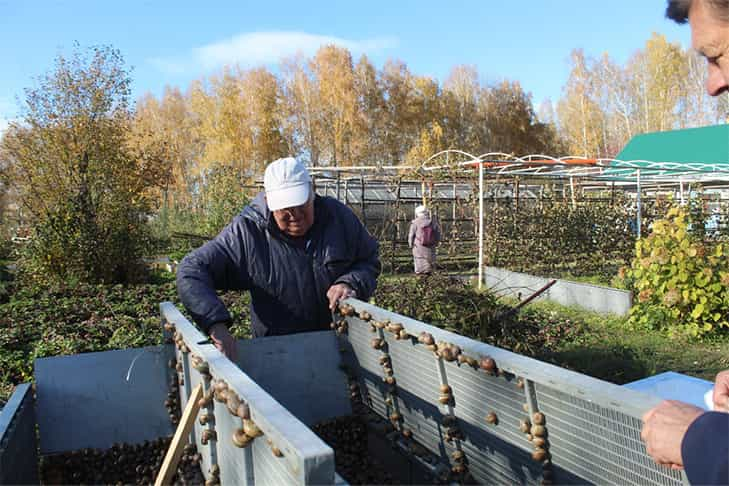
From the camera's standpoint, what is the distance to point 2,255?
1766 cm

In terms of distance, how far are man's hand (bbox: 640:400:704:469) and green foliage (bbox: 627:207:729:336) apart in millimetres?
6548

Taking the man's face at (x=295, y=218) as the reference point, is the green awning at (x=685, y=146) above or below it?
above

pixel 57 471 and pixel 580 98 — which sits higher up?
pixel 580 98

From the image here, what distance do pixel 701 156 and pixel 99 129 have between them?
25163 millimetres

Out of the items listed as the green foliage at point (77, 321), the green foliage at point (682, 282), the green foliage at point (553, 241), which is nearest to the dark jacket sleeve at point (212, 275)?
the green foliage at point (77, 321)

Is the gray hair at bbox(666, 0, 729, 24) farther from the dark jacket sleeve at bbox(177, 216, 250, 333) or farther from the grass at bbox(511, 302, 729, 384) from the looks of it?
the grass at bbox(511, 302, 729, 384)

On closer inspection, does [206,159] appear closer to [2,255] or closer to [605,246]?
[2,255]

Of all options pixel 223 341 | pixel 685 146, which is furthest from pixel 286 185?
pixel 685 146

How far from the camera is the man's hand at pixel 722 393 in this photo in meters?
1.31

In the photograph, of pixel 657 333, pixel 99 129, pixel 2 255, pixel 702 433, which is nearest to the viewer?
pixel 702 433

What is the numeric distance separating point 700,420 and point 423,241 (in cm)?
968

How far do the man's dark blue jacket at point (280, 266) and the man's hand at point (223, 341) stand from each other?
0.29m

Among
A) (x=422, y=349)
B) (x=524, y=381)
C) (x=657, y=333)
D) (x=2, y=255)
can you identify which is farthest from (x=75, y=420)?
(x=2, y=255)

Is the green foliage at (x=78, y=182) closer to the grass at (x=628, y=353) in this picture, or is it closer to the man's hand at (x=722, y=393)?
the grass at (x=628, y=353)
